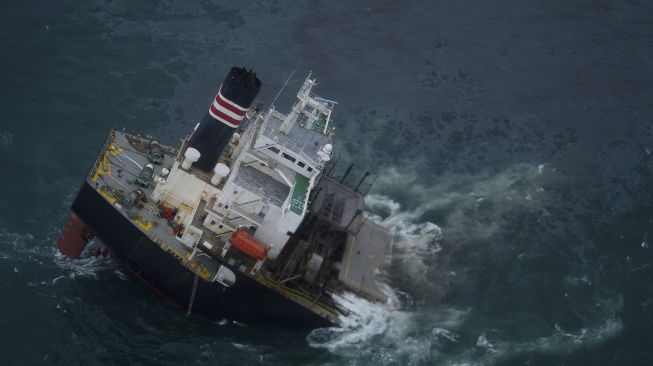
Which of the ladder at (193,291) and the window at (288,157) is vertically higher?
the window at (288,157)

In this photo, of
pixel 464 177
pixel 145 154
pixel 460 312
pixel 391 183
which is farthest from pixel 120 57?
pixel 460 312

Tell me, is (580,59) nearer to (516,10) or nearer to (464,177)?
(516,10)

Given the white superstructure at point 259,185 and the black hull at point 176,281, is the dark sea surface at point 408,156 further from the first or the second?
the white superstructure at point 259,185

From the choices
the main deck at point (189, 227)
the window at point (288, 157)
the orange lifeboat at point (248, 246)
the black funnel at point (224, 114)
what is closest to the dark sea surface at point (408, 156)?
the main deck at point (189, 227)

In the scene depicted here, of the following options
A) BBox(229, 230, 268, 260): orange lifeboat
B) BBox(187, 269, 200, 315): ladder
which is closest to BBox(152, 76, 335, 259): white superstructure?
BBox(229, 230, 268, 260): orange lifeboat

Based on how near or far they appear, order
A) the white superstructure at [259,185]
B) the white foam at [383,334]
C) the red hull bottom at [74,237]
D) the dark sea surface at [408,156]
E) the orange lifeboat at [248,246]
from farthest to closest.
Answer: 1. the red hull bottom at [74,237]
2. the white foam at [383,334]
3. the dark sea surface at [408,156]
4. the white superstructure at [259,185]
5. the orange lifeboat at [248,246]

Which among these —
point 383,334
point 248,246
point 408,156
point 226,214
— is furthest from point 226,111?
point 408,156

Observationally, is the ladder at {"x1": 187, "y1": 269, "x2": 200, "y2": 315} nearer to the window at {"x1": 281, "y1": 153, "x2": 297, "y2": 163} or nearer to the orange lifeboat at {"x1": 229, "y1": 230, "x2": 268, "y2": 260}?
the orange lifeboat at {"x1": 229, "y1": 230, "x2": 268, "y2": 260}
